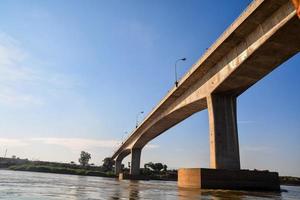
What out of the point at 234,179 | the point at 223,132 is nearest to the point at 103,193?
the point at 234,179

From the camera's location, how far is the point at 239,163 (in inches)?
1048

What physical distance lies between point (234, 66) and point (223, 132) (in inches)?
253

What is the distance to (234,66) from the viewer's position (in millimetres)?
24391

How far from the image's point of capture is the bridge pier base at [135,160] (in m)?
78.7

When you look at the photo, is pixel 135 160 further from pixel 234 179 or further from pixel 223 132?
pixel 234 179

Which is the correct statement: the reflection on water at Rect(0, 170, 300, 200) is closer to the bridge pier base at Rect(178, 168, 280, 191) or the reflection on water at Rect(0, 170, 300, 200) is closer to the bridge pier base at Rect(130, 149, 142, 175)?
the bridge pier base at Rect(178, 168, 280, 191)

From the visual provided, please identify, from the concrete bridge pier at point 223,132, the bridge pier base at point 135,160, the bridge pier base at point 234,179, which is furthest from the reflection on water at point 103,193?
the bridge pier base at point 135,160

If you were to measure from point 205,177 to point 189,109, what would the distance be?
1551 centimetres

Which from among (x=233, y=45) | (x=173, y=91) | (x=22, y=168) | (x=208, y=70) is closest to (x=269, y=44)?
(x=233, y=45)

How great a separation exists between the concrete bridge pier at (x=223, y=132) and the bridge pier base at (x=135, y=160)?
52296 mm

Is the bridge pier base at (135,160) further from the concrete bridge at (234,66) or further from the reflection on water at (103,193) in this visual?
the reflection on water at (103,193)

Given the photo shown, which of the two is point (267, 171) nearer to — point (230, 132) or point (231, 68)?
point (230, 132)

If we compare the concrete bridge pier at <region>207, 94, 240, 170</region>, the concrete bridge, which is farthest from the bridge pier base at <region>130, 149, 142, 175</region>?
the concrete bridge pier at <region>207, 94, 240, 170</region>

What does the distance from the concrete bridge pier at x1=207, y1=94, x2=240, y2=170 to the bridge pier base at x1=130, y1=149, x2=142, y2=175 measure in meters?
52.3
